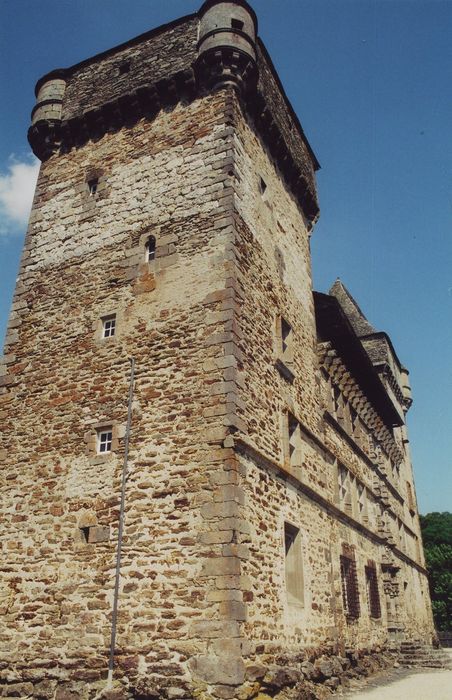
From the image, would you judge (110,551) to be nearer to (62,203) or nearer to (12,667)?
(12,667)

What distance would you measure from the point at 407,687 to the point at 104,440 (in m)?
7.39

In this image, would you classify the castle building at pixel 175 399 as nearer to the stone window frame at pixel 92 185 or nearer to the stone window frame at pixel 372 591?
the stone window frame at pixel 92 185

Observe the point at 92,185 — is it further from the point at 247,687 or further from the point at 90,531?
the point at 247,687

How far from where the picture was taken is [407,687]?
10727mm

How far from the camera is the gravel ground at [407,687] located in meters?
9.24

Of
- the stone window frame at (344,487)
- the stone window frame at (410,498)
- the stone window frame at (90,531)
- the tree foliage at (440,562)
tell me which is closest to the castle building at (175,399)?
the stone window frame at (90,531)

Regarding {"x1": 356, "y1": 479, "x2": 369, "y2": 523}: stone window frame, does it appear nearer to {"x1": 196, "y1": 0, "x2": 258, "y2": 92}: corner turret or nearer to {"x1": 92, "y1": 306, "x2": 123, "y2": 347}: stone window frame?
{"x1": 92, "y1": 306, "x2": 123, "y2": 347}: stone window frame

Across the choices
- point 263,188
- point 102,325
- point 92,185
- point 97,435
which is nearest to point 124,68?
point 92,185

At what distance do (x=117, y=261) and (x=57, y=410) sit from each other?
302 cm

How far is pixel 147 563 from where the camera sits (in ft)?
26.0

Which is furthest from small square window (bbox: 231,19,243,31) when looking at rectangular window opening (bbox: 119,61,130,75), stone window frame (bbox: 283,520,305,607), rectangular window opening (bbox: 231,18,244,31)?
stone window frame (bbox: 283,520,305,607)

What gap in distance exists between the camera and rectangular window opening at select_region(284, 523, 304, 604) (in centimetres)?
979

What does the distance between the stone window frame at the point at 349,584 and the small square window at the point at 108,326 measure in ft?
23.8

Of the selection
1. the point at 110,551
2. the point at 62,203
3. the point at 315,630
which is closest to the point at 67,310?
the point at 62,203
